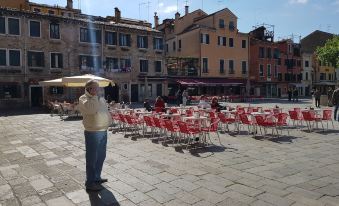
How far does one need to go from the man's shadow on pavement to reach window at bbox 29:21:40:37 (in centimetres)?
2571

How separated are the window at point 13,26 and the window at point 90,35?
219 inches

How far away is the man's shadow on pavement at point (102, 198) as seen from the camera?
16.6 ft

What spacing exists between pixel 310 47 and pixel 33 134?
2393 inches

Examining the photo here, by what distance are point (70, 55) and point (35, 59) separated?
3115mm

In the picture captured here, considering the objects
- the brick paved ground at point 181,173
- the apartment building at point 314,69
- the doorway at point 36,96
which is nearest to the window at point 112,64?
the doorway at point 36,96

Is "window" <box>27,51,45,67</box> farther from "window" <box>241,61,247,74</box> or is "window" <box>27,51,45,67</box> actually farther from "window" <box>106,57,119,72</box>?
"window" <box>241,61,247,74</box>

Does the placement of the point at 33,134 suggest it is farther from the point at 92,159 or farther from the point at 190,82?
the point at 190,82

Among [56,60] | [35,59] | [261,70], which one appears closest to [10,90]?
[35,59]

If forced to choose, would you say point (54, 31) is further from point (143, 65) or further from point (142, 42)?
point (143, 65)

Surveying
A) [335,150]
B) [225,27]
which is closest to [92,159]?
[335,150]

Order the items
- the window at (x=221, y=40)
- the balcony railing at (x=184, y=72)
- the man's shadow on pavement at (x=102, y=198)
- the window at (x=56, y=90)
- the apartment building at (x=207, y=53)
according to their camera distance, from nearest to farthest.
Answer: the man's shadow on pavement at (x=102, y=198)
the window at (x=56, y=90)
the balcony railing at (x=184, y=72)
the apartment building at (x=207, y=53)
the window at (x=221, y=40)

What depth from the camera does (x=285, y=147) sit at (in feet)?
29.5

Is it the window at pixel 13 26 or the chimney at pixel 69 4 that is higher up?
the chimney at pixel 69 4

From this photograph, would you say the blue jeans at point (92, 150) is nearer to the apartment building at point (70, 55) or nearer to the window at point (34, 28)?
the apartment building at point (70, 55)
